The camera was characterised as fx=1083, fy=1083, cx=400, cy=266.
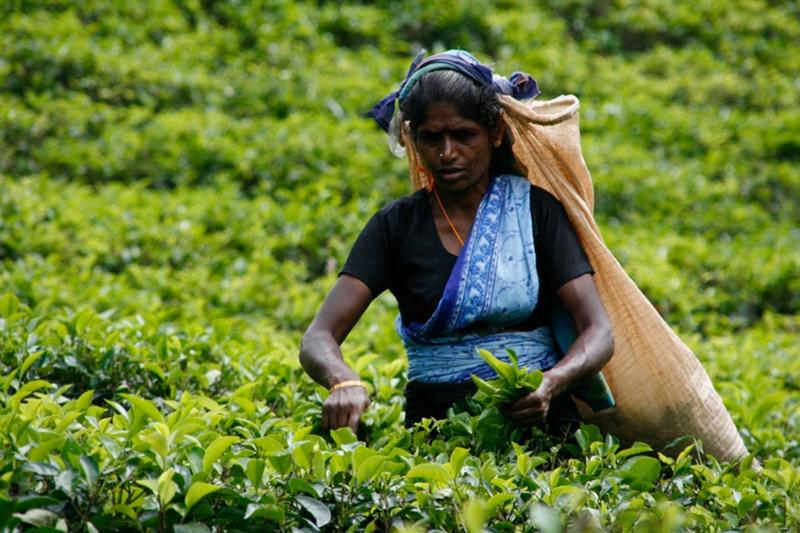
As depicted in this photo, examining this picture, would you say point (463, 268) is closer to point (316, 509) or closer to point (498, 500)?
point (498, 500)

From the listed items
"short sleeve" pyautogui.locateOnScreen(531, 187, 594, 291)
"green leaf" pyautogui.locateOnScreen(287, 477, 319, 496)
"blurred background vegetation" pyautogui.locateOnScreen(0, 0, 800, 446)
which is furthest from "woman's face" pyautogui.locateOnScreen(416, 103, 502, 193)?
"blurred background vegetation" pyautogui.locateOnScreen(0, 0, 800, 446)

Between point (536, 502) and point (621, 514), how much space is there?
19cm

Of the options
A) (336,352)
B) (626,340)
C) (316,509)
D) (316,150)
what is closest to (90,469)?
(316,509)

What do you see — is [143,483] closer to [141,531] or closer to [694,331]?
[141,531]

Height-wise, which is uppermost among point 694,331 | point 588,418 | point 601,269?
point 601,269

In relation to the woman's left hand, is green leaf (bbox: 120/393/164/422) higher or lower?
higher

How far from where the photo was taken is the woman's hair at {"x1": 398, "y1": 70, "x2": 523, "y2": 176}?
3.14 m

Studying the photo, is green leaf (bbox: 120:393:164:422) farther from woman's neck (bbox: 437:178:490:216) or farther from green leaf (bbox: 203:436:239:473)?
woman's neck (bbox: 437:178:490:216)

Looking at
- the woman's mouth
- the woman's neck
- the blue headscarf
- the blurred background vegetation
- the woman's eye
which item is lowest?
the blurred background vegetation

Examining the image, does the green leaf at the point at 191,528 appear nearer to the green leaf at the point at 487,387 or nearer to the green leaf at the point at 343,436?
the green leaf at the point at 343,436

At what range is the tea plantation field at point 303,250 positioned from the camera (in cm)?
241

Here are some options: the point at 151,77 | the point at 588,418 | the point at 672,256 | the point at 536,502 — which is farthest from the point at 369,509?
the point at 151,77

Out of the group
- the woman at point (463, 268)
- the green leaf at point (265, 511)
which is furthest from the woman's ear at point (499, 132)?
the green leaf at point (265, 511)

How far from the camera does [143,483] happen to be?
7.31 feet
